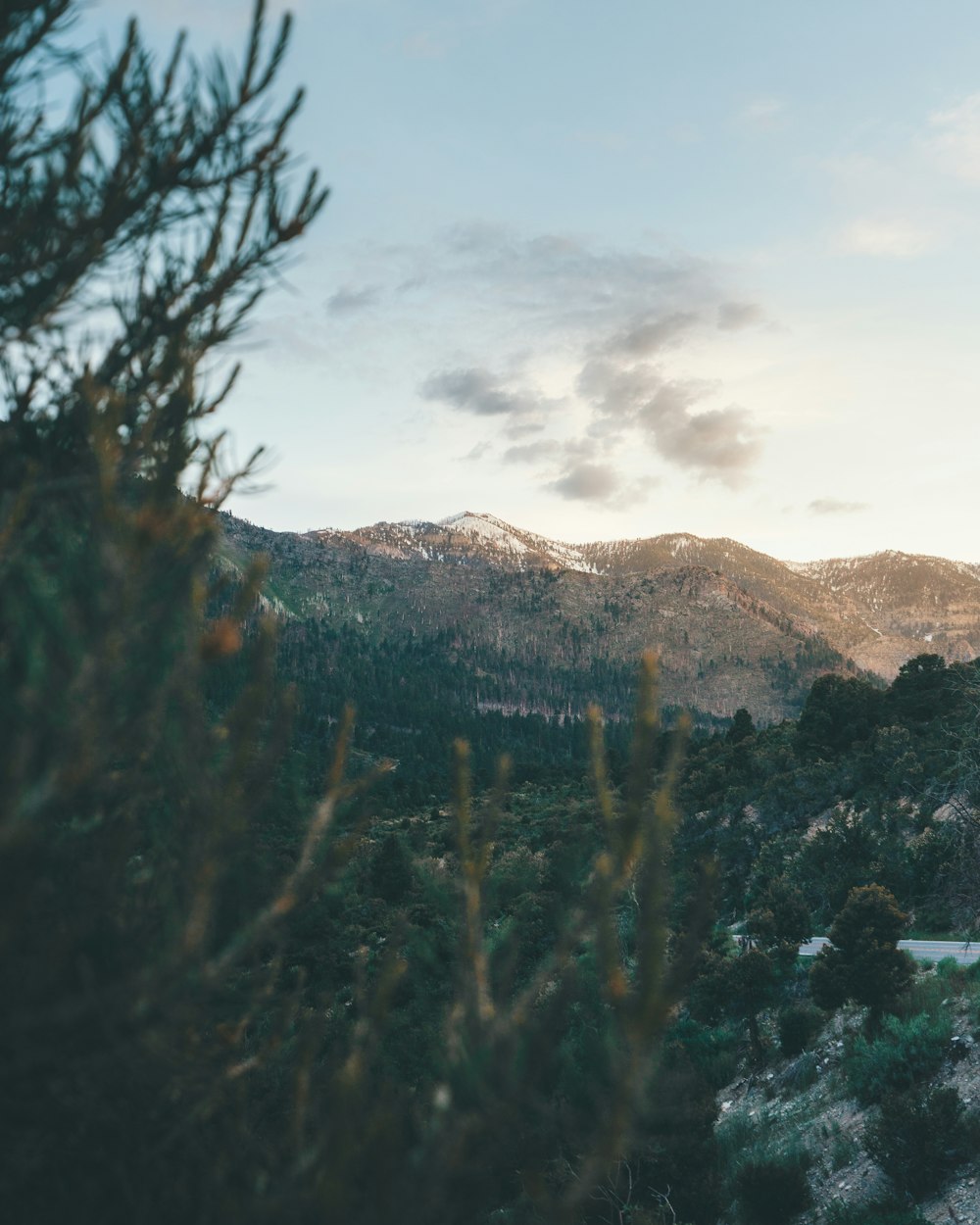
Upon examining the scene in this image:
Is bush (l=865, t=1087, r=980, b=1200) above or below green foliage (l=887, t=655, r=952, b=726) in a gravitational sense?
below

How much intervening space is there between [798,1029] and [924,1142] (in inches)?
237

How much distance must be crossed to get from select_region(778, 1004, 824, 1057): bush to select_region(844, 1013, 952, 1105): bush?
2.64 m

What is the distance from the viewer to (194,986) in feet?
9.27

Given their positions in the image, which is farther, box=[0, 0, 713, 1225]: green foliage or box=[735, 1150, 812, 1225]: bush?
box=[735, 1150, 812, 1225]: bush

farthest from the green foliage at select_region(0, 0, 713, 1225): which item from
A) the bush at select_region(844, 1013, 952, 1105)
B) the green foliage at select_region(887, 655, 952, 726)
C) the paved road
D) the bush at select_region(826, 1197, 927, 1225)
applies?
the green foliage at select_region(887, 655, 952, 726)

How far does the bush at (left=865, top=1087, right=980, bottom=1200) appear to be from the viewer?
34.7ft

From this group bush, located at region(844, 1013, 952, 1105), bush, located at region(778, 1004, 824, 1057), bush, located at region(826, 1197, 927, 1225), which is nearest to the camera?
bush, located at region(826, 1197, 927, 1225)

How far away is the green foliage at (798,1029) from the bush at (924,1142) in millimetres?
5459

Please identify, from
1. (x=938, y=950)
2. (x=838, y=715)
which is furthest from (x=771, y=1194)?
(x=838, y=715)

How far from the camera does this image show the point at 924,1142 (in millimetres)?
10727

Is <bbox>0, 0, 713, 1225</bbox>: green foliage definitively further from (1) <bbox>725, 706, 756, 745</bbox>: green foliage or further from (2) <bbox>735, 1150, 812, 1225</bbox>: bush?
(1) <bbox>725, 706, 756, 745</bbox>: green foliage

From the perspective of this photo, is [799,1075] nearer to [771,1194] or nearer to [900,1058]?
[900,1058]

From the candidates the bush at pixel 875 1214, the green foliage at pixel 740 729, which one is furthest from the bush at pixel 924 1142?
the green foliage at pixel 740 729

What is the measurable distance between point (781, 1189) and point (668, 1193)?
1695mm
